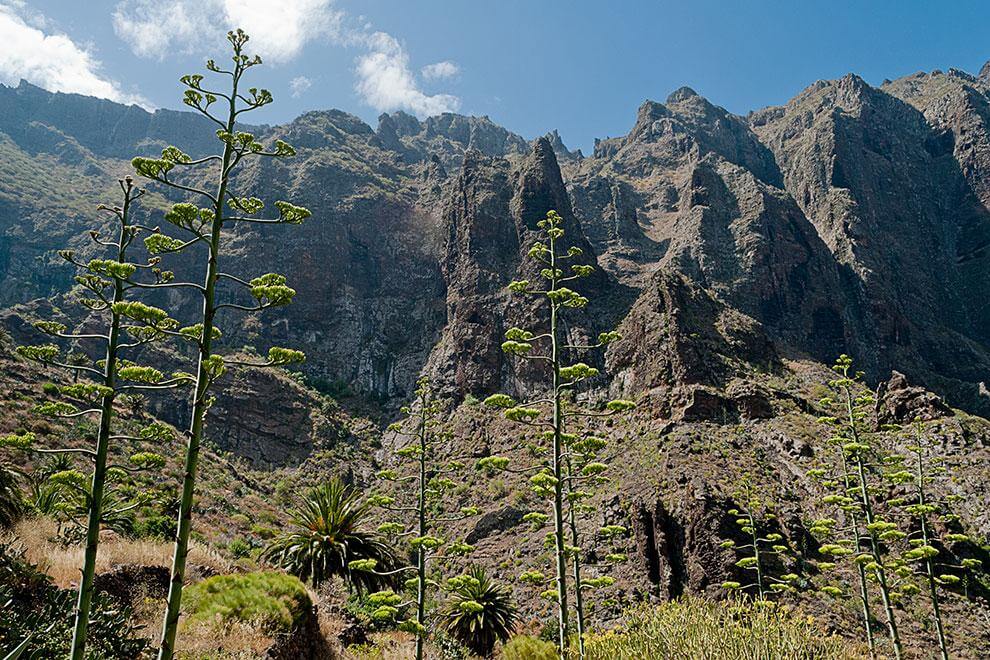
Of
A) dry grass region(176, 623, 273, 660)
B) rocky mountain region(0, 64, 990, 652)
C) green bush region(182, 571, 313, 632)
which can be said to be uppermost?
rocky mountain region(0, 64, 990, 652)

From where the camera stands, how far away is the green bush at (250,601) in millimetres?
11141

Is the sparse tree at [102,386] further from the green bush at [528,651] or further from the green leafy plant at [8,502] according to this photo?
the green bush at [528,651]

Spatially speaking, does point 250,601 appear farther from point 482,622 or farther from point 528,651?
point 482,622

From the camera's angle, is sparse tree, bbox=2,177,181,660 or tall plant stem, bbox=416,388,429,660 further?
tall plant stem, bbox=416,388,429,660

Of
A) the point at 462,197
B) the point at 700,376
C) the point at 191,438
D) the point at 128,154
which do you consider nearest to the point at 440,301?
the point at 462,197

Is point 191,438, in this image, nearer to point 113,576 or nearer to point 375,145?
point 113,576

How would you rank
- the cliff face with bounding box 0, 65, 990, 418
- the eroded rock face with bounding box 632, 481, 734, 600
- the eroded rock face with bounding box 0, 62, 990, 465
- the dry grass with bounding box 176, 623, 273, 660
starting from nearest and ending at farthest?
1. the dry grass with bounding box 176, 623, 273, 660
2. the eroded rock face with bounding box 632, 481, 734, 600
3. the eroded rock face with bounding box 0, 62, 990, 465
4. the cliff face with bounding box 0, 65, 990, 418

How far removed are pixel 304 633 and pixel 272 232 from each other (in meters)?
95.3

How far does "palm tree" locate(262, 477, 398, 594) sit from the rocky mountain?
680 inches

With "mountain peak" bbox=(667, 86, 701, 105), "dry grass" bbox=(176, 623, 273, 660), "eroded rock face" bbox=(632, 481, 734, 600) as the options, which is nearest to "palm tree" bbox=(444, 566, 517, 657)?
"dry grass" bbox=(176, 623, 273, 660)

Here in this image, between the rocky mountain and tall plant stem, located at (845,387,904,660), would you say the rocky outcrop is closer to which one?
tall plant stem, located at (845,387,904,660)

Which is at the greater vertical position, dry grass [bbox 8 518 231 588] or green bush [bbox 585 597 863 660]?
dry grass [bbox 8 518 231 588]

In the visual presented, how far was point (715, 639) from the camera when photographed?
7.16 meters

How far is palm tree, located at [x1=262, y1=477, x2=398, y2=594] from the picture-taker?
21719 millimetres
